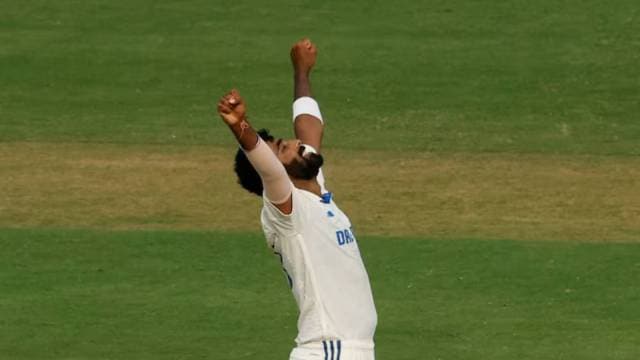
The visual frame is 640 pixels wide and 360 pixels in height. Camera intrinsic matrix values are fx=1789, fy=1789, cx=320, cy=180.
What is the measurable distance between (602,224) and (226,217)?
3346 mm

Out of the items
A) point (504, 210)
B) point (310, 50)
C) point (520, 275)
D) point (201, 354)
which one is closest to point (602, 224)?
point (504, 210)

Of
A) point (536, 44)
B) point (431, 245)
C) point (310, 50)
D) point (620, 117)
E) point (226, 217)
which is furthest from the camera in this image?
point (536, 44)

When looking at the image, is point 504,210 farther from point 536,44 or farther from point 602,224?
point 536,44

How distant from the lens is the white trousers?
8.88 meters

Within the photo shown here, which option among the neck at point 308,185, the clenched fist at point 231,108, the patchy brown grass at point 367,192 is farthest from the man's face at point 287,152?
the patchy brown grass at point 367,192

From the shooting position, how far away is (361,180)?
57.1ft

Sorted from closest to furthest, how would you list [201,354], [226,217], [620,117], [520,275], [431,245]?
1. [201,354]
2. [520,275]
3. [431,245]
4. [226,217]
5. [620,117]

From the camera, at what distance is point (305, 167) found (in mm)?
8953

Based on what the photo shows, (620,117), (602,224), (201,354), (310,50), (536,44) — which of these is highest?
(536,44)

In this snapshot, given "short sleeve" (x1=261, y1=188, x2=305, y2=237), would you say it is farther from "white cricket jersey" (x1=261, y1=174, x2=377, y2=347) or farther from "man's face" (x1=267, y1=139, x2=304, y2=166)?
"man's face" (x1=267, y1=139, x2=304, y2=166)

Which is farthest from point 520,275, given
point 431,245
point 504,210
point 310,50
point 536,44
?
point 536,44

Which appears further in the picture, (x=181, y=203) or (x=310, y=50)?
(x=181, y=203)

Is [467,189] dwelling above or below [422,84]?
below

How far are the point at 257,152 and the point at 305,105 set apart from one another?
142 centimetres
